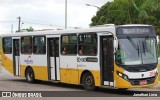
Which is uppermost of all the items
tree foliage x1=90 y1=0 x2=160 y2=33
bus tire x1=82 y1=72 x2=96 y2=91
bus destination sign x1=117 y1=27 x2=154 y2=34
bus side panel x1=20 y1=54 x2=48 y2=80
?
tree foliage x1=90 y1=0 x2=160 y2=33

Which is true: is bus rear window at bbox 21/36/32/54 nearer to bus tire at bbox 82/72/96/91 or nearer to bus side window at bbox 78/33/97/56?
bus side window at bbox 78/33/97/56

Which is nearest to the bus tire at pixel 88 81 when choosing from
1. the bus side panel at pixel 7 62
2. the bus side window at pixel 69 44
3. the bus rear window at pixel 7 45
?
the bus side window at pixel 69 44

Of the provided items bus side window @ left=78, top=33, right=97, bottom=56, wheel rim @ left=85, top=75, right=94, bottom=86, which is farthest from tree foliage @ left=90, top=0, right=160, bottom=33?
wheel rim @ left=85, top=75, right=94, bottom=86

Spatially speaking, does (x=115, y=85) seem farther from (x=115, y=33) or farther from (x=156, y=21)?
(x=156, y=21)

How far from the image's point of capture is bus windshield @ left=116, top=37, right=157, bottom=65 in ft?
59.9

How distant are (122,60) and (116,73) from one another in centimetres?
59

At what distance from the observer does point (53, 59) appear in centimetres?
2280

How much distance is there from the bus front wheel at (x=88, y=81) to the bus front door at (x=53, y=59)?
2.26 metres

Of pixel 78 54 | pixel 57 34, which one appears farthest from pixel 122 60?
pixel 57 34

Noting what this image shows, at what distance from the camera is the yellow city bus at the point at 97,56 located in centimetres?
1828

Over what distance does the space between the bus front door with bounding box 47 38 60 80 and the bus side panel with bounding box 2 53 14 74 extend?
458 cm

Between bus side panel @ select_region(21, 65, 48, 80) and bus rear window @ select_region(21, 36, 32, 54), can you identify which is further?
bus rear window @ select_region(21, 36, 32, 54)

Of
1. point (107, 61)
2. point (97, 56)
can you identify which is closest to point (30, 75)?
point (97, 56)

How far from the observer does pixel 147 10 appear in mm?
50531
